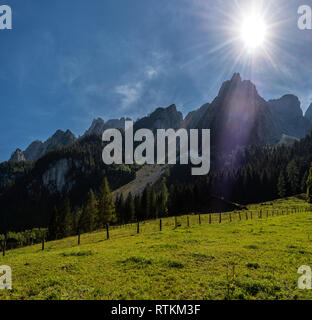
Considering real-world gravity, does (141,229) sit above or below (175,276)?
below

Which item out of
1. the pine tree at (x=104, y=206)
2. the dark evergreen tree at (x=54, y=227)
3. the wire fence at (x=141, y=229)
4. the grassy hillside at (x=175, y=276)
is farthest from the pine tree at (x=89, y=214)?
the grassy hillside at (x=175, y=276)

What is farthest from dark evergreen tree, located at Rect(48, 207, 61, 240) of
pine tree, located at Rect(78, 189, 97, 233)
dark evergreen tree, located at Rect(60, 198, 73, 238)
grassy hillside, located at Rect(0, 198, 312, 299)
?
grassy hillside, located at Rect(0, 198, 312, 299)

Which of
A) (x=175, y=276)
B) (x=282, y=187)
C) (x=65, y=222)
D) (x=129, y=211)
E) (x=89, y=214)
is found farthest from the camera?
(x=282, y=187)

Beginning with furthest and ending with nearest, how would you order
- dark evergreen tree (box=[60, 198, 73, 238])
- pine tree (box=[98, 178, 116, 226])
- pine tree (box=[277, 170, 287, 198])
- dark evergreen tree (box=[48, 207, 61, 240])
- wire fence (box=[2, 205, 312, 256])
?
pine tree (box=[277, 170, 287, 198]) → dark evergreen tree (box=[60, 198, 73, 238]) → dark evergreen tree (box=[48, 207, 61, 240]) → pine tree (box=[98, 178, 116, 226]) → wire fence (box=[2, 205, 312, 256])

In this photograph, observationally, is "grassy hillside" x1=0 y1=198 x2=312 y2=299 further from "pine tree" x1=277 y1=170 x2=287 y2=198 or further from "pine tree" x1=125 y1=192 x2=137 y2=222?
"pine tree" x1=277 y1=170 x2=287 y2=198

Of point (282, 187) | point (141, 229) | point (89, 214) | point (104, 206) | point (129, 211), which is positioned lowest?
point (89, 214)

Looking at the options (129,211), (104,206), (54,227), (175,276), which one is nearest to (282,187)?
(129,211)

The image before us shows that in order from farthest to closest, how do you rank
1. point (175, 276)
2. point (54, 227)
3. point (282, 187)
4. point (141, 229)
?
point (282, 187), point (54, 227), point (141, 229), point (175, 276)

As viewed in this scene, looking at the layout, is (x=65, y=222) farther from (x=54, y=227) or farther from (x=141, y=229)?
(x=141, y=229)

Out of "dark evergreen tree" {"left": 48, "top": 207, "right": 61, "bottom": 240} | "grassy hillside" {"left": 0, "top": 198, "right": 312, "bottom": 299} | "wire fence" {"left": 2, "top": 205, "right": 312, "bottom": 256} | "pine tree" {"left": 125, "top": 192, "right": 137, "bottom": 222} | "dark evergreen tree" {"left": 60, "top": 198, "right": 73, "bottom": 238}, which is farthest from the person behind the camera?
"pine tree" {"left": 125, "top": 192, "right": 137, "bottom": 222}

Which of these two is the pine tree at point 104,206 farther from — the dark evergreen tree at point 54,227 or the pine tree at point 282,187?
the pine tree at point 282,187
